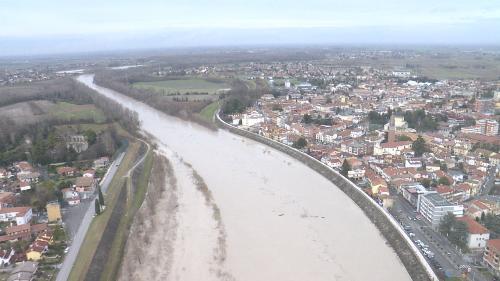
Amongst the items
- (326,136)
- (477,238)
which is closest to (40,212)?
(477,238)

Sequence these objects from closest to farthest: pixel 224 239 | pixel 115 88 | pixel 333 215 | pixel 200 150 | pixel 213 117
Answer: pixel 224 239 < pixel 333 215 < pixel 200 150 < pixel 213 117 < pixel 115 88

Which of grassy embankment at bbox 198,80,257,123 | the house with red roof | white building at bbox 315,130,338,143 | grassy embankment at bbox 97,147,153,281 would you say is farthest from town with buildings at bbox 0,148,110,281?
grassy embankment at bbox 198,80,257,123

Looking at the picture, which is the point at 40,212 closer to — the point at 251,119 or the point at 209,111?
the point at 251,119

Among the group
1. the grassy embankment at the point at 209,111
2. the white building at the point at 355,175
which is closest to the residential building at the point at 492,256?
the white building at the point at 355,175

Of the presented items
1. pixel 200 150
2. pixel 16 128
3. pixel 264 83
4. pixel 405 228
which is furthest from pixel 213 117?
pixel 405 228

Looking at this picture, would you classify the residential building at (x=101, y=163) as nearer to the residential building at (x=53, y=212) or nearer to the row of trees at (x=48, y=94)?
the residential building at (x=53, y=212)

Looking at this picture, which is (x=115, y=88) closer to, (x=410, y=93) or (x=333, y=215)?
(x=410, y=93)
